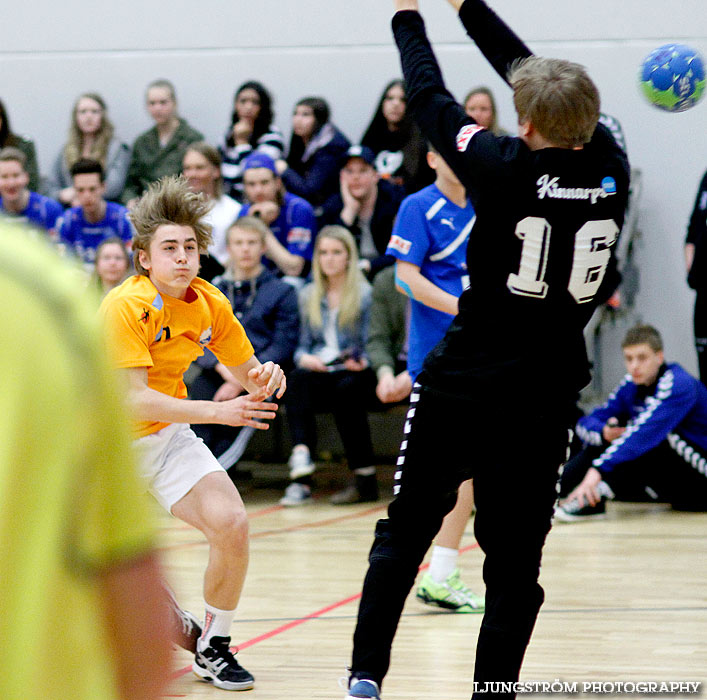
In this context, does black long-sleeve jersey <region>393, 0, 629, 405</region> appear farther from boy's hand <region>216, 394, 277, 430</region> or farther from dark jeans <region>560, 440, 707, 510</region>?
dark jeans <region>560, 440, 707, 510</region>

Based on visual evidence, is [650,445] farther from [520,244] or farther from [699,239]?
[520,244]

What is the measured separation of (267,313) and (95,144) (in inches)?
94.8

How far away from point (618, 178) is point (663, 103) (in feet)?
3.35

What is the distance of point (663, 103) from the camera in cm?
382

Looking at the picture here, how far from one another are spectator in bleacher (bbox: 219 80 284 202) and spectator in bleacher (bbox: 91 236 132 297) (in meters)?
1.38

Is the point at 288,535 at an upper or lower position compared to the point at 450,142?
lower

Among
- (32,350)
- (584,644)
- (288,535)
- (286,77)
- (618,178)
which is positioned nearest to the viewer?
(32,350)

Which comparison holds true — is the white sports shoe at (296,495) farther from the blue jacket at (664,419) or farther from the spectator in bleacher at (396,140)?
the spectator in bleacher at (396,140)

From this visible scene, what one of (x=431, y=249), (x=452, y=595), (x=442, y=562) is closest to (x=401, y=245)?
(x=431, y=249)

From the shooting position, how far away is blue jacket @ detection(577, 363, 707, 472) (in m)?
6.83

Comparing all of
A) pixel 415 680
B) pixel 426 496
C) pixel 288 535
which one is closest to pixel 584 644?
pixel 415 680

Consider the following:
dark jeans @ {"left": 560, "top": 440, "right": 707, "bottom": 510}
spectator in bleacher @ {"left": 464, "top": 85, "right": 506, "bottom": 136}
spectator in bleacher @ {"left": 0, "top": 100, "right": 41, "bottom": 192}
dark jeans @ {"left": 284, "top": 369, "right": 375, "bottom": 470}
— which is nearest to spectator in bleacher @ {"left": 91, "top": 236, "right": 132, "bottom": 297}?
dark jeans @ {"left": 284, "top": 369, "right": 375, "bottom": 470}

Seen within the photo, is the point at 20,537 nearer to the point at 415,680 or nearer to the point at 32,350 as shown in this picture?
the point at 32,350

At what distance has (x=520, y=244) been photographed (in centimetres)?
289
